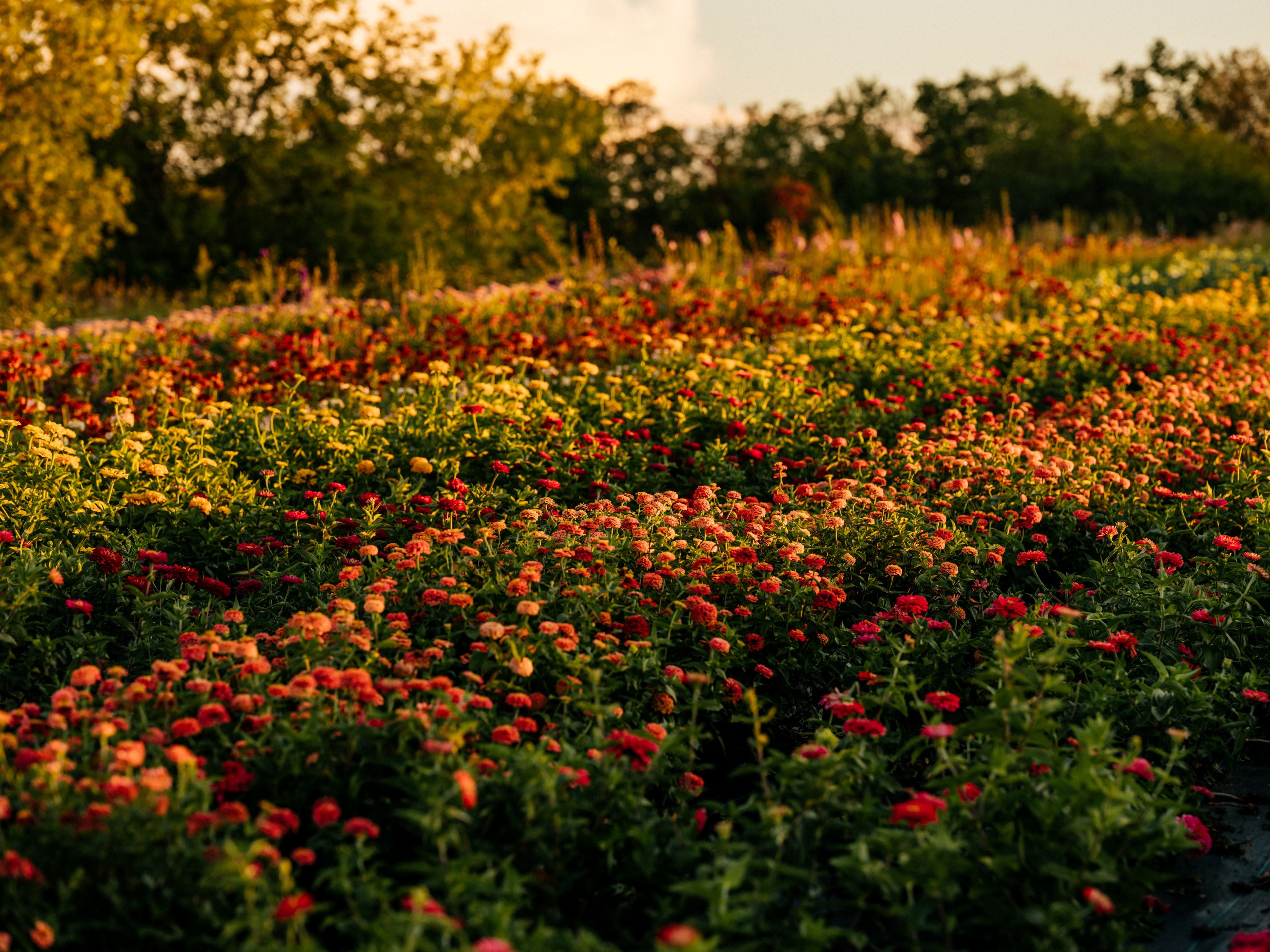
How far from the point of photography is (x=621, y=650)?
3.69 m

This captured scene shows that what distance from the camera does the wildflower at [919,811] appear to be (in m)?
2.39

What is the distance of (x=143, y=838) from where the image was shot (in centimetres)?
230

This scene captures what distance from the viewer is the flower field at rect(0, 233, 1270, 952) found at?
2.37m

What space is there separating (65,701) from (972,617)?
11.4ft

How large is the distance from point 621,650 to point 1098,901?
5.97ft

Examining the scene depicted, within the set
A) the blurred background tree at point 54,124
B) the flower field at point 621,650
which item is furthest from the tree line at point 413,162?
the flower field at point 621,650

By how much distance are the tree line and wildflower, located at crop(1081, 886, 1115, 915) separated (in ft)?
28.1

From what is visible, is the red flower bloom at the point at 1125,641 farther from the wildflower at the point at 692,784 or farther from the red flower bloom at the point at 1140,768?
the wildflower at the point at 692,784

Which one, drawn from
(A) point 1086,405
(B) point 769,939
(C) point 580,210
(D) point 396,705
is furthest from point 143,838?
(C) point 580,210

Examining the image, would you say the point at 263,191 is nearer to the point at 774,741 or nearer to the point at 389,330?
the point at 389,330

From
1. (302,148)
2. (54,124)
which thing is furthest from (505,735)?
(302,148)

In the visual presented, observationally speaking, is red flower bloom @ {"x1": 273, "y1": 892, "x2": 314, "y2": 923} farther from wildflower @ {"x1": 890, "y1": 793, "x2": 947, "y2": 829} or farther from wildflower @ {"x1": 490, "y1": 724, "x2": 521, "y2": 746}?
wildflower @ {"x1": 890, "y1": 793, "x2": 947, "y2": 829}

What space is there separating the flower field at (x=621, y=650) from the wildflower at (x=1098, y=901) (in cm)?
5

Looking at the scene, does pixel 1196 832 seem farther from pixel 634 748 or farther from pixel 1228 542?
pixel 1228 542
